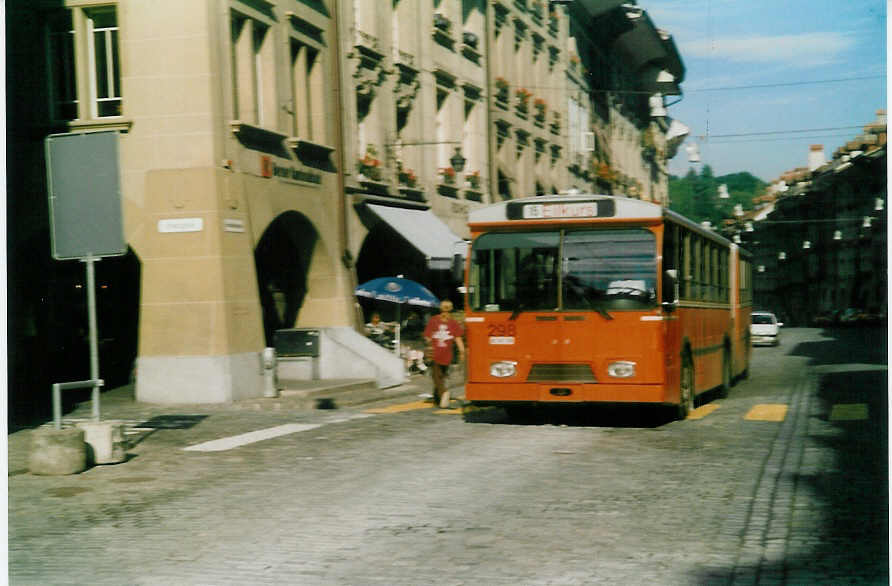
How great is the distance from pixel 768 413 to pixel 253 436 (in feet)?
23.0

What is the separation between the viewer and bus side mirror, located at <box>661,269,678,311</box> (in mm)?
13273

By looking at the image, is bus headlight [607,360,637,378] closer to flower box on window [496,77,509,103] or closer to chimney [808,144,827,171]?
chimney [808,144,827,171]

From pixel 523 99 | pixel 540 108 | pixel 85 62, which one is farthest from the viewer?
pixel 540 108

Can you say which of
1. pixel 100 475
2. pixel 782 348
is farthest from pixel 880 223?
pixel 782 348

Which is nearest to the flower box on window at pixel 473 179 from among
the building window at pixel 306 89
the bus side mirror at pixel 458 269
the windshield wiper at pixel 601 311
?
the building window at pixel 306 89

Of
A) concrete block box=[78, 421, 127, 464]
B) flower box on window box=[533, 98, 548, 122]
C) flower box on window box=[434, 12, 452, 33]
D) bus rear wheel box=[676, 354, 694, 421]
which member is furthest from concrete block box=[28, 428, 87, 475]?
flower box on window box=[533, 98, 548, 122]

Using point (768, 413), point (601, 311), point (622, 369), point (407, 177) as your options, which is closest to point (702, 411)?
point (768, 413)

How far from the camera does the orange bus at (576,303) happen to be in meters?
13.3

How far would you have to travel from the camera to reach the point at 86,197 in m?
10.9

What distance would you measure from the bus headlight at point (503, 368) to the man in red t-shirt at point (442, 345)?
141 inches

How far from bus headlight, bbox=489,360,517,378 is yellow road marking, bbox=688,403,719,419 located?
2.74m

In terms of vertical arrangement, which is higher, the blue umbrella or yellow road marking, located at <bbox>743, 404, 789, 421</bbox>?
the blue umbrella

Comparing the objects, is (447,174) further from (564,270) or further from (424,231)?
(564,270)

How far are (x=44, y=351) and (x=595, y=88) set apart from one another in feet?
62.6
